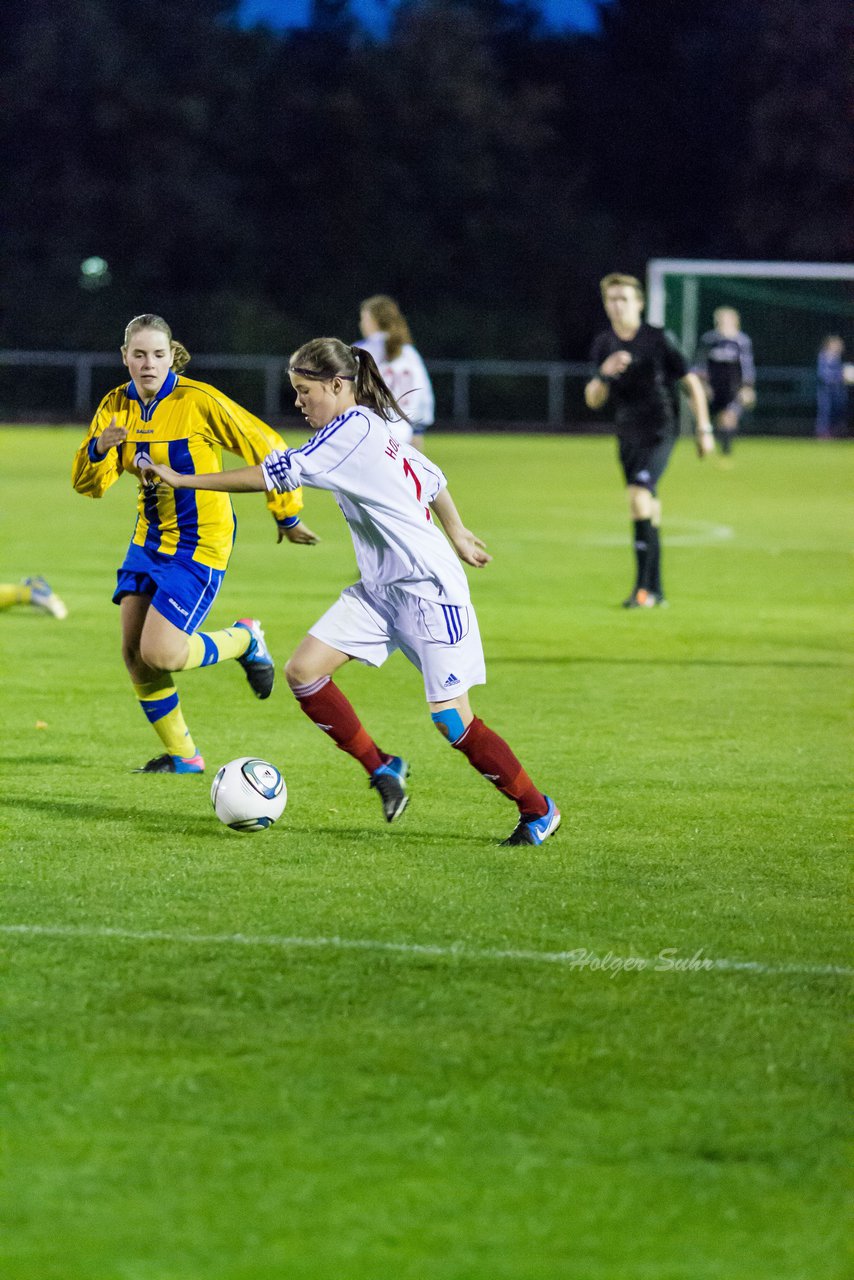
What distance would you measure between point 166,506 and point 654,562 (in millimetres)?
6588

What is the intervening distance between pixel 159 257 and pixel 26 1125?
155 feet

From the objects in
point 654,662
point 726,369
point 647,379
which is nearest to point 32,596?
point 654,662

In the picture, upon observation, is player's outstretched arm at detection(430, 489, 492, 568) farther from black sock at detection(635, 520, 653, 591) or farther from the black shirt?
the black shirt

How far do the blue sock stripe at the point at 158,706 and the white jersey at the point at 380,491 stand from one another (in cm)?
144

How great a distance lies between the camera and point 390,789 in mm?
7105

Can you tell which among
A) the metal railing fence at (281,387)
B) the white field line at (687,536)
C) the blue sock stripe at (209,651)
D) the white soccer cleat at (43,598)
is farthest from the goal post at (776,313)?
the blue sock stripe at (209,651)

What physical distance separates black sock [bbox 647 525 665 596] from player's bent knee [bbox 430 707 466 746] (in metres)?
7.25

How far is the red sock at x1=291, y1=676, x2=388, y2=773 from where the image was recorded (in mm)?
7066

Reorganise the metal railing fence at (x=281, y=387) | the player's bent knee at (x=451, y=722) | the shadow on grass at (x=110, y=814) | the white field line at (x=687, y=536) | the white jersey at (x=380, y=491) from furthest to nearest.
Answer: the metal railing fence at (x=281, y=387) → the white field line at (x=687, y=536) → the shadow on grass at (x=110, y=814) → the player's bent knee at (x=451, y=722) → the white jersey at (x=380, y=491)

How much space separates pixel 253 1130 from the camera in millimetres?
4188

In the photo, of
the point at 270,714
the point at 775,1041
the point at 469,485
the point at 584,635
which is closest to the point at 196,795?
the point at 270,714

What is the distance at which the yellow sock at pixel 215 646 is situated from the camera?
A: 8156 mm

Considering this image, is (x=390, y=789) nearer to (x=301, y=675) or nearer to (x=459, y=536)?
(x=301, y=675)

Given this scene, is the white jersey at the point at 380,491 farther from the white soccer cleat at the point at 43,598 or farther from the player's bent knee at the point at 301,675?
the white soccer cleat at the point at 43,598
